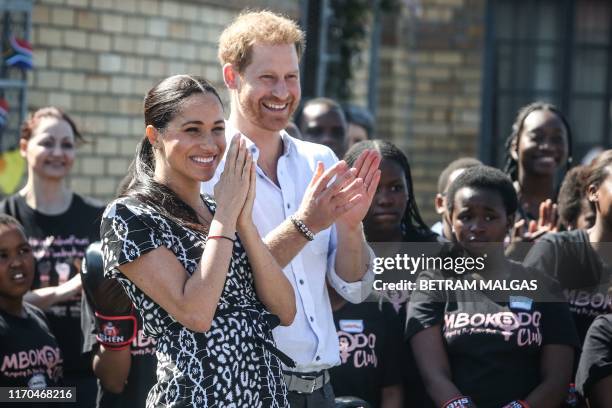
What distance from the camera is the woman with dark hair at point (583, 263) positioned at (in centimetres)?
499

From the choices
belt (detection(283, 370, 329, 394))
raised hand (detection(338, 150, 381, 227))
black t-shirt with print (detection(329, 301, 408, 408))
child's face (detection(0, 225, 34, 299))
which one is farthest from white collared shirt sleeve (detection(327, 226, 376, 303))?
child's face (detection(0, 225, 34, 299))

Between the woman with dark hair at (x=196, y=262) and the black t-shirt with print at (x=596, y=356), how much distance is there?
1.57m

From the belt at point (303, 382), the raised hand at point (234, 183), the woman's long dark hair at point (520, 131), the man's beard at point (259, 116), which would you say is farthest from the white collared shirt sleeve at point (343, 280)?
the woman's long dark hair at point (520, 131)

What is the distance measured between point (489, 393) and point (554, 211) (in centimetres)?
134

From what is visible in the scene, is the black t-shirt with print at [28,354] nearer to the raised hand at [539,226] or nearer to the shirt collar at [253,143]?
the shirt collar at [253,143]

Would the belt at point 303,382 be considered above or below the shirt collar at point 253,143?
below

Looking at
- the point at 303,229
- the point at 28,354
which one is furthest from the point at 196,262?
the point at 28,354

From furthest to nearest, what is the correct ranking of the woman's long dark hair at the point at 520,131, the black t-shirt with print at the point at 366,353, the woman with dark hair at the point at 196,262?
1. the woman's long dark hair at the point at 520,131
2. the black t-shirt with print at the point at 366,353
3. the woman with dark hair at the point at 196,262

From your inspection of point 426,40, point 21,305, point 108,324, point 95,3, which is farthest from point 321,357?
point 426,40

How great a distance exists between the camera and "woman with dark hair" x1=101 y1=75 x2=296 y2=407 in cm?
334

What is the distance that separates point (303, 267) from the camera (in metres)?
4.03

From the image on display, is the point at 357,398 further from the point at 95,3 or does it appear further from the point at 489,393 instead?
the point at 95,3

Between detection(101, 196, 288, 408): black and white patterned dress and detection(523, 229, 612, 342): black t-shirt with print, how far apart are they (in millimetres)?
1884

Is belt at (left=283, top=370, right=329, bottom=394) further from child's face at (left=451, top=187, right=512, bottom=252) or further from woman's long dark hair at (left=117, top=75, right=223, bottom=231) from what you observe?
child's face at (left=451, top=187, right=512, bottom=252)
